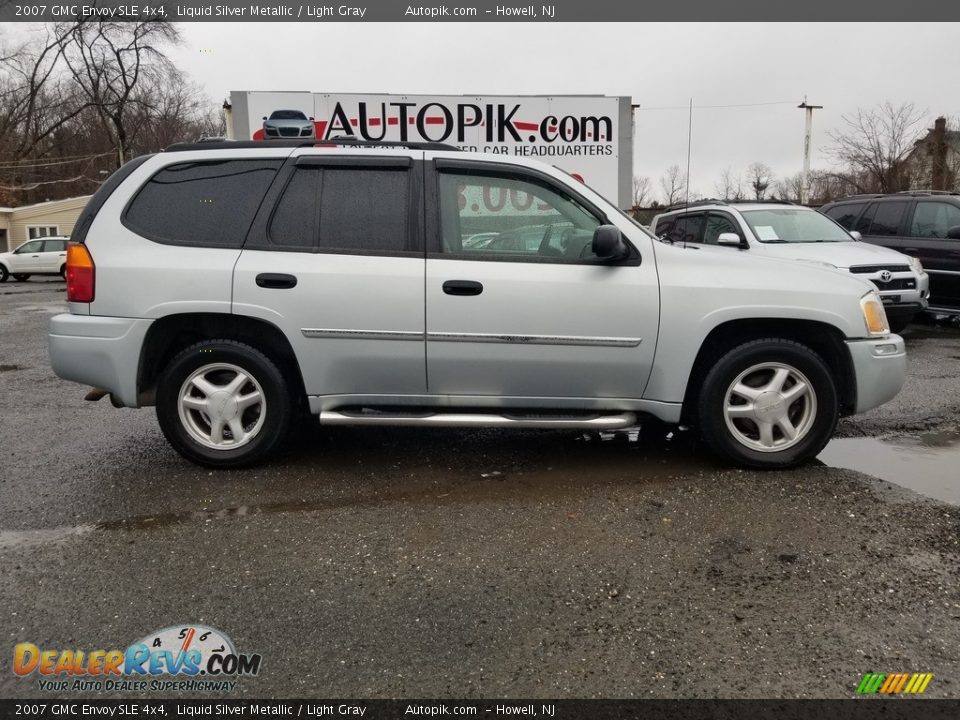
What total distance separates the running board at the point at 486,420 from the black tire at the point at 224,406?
0.32 meters

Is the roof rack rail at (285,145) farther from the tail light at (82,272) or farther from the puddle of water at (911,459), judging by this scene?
the puddle of water at (911,459)

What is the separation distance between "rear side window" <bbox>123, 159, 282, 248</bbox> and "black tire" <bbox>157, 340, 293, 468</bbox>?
64cm

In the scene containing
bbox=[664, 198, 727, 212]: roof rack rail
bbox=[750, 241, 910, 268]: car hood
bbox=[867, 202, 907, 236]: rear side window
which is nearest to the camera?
bbox=[750, 241, 910, 268]: car hood

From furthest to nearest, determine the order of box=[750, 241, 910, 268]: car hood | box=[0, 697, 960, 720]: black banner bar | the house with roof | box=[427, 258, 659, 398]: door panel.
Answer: the house with roof
box=[750, 241, 910, 268]: car hood
box=[427, 258, 659, 398]: door panel
box=[0, 697, 960, 720]: black banner bar

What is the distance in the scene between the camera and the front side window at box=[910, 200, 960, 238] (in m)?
10.1

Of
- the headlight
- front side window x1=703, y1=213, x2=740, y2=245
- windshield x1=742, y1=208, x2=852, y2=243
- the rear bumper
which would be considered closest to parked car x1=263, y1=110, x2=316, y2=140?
front side window x1=703, y1=213, x2=740, y2=245

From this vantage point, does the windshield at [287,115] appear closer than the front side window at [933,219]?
No

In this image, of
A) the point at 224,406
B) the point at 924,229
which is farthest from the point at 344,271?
the point at 924,229

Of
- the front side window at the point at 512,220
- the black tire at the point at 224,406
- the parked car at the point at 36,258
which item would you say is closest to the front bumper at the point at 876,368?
the front side window at the point at 512,220

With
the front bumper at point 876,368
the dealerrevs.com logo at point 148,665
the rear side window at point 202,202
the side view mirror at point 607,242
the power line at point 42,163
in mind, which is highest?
the power line at point 42,163

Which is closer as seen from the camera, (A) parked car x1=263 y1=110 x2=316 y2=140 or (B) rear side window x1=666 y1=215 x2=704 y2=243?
(B) rear side window x1=666 y1=215 x2=704 y2=243

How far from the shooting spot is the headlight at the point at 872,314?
4.09 metres

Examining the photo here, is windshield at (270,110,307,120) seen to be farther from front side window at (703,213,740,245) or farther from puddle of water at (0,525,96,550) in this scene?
puddle of water at (0,525,96,550)

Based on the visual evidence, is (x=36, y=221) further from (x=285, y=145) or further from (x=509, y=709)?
(x=509, y=709)
